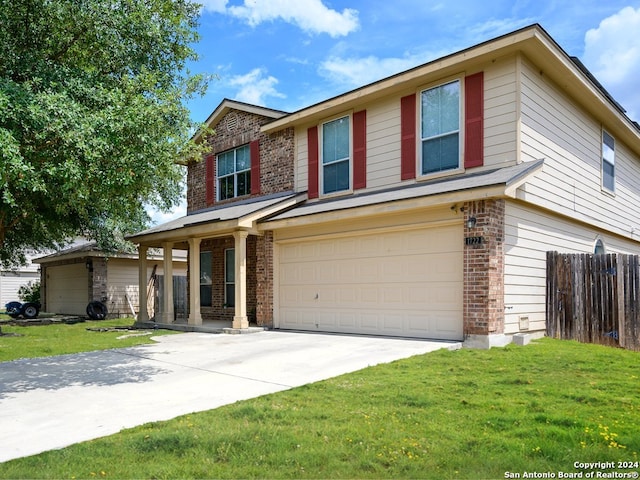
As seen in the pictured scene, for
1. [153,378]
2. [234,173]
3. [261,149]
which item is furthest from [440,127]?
[234,173]

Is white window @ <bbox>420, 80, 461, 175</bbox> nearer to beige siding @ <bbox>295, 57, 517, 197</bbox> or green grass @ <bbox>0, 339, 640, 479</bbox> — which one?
beige siding @ <bbox>295, 57, 517, 197</bbox>

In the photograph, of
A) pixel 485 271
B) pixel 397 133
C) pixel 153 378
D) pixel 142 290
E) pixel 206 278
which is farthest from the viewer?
pixel 206 278

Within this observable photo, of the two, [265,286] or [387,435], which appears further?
[265,286]

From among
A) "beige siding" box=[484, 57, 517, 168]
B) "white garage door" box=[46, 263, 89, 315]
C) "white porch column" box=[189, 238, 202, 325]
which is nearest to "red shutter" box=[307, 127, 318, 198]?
"white porch column" box=[189, 238, 202, 325]

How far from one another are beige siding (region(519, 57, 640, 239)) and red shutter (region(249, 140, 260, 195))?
26.7 ft

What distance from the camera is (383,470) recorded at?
141 inches

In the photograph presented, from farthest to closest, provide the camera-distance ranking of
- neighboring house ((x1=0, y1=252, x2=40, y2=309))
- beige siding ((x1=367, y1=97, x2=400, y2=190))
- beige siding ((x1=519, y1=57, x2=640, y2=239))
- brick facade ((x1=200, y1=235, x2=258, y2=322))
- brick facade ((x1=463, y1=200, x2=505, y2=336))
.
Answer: neighboring house ((x1=0, y1=252, x2=40, y2=309)) < brick facade ((x1=200, y1=235, x2=258, y2=322)) < beige siding ((x1=367, y1=97, x2=400, y2=190)) < beige siding ((x1=519, y1=57, x2=640, y2=239)) < brick facade ((x1=463, y1=200, x2=505, y2=336))

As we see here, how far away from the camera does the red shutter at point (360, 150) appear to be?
40.5ft

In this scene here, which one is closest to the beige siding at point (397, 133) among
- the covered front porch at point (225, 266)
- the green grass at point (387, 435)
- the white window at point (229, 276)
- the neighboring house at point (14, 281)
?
the covered front porch at point (225, 266)

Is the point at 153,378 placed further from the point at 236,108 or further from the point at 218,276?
the point at 236,108

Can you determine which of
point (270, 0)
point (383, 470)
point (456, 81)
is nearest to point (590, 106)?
point (456, 81)

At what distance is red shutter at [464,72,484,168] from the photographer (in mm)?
10203

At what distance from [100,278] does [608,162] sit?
19592 millimetres

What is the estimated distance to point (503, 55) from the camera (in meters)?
9.92
